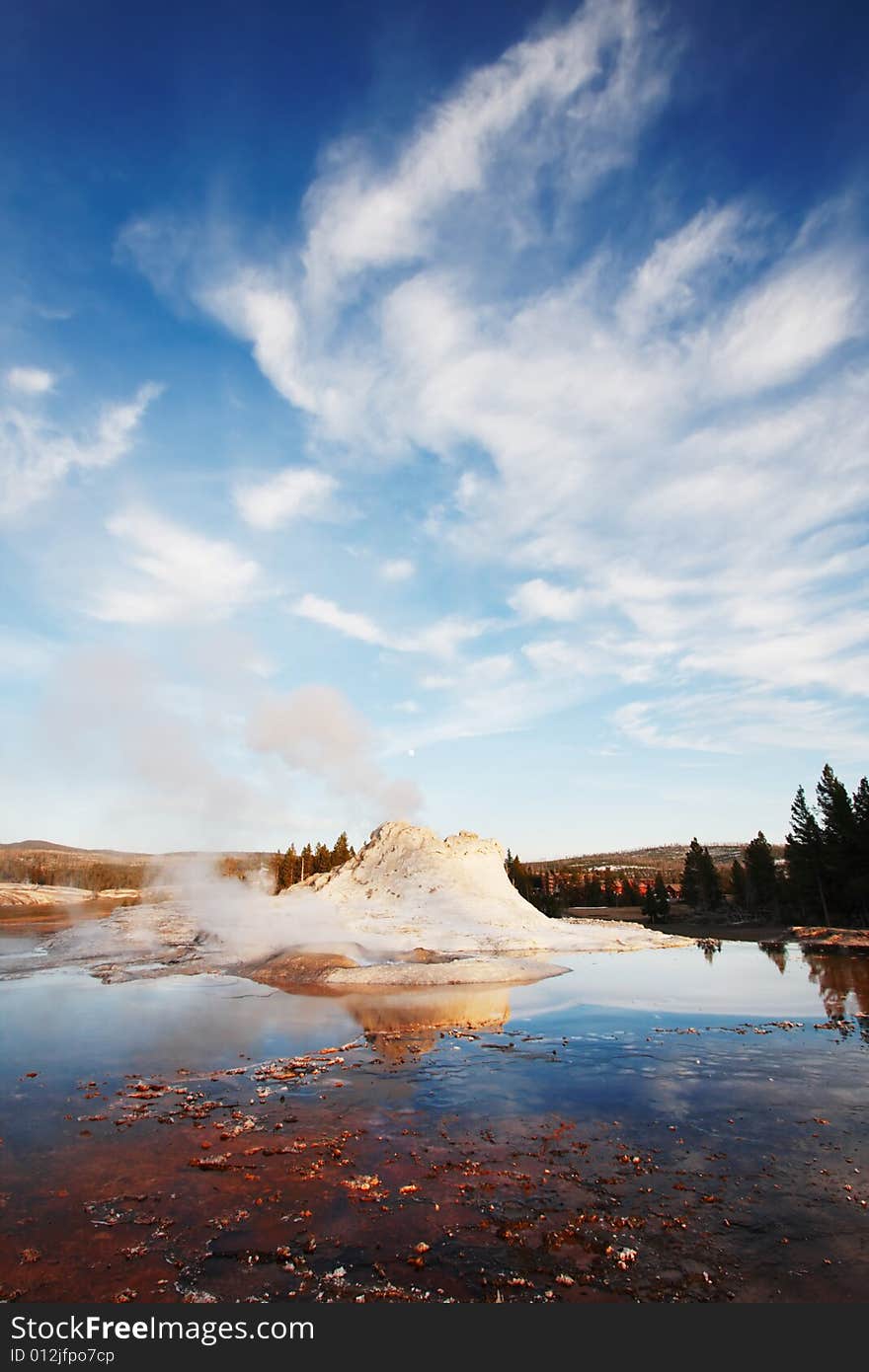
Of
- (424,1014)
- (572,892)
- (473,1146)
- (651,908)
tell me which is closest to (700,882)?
(651,908)

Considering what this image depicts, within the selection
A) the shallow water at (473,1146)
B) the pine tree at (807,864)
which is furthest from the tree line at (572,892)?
the shallow water at (473,1146)

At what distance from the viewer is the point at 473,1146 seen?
45.9 feet

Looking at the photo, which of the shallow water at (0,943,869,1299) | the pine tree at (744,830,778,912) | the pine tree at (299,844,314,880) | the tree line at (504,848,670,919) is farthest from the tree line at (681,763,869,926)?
the pine tree at (299,844,314,880)

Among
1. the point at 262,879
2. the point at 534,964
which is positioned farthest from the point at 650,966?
the point at 262,879

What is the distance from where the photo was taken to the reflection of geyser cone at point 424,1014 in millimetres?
24562

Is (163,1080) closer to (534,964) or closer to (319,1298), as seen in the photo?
(319,1298)

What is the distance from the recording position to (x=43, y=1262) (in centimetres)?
920

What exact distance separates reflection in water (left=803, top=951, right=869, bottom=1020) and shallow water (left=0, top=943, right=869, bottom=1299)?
2.14 meters

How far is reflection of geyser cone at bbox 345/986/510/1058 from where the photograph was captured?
80.6 feet

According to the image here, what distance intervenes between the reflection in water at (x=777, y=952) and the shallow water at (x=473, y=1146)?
21.7 metres

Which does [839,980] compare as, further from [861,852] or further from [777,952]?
[861,852]

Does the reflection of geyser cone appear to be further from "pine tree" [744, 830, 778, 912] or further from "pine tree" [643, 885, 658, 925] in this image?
"pine tree" [643, 885, 658, 925]

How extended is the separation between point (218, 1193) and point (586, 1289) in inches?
273

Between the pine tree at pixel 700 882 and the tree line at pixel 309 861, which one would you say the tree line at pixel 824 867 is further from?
the tree line at pixel 309 861
